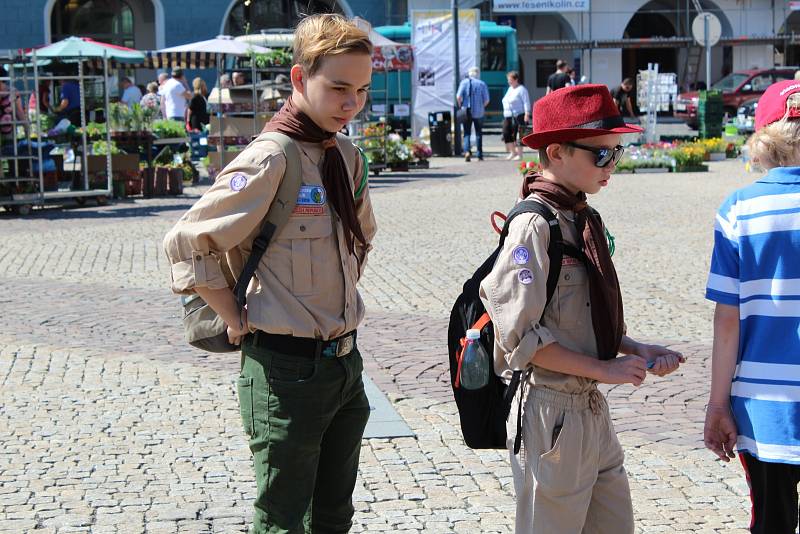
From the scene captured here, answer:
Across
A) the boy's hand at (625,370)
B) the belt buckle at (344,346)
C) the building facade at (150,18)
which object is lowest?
the boy's hand at (625,370)

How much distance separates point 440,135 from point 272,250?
2321 cm

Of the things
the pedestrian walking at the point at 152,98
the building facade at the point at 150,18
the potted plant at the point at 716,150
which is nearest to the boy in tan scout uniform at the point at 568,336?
the pedestrian walking at the point at 152,98

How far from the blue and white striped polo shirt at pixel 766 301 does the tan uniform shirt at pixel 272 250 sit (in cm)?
97

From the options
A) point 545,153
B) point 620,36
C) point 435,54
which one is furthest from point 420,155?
A: point 620,36

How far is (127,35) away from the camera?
136 ft

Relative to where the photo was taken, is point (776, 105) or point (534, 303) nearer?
point (534, 303)

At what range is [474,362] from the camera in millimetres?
3078

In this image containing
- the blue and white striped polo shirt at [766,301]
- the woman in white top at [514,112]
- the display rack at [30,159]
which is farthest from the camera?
the woman in white top at [514,112]

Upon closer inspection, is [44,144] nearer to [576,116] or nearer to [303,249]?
[303,249]

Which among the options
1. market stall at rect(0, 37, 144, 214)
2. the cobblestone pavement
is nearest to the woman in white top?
market stall at rect(0, 37, 144, 214)

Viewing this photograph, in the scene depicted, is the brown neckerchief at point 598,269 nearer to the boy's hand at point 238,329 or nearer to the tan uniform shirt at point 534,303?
the tan uniform shirt at point 534,303

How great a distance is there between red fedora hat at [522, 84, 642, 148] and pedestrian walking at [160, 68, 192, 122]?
23.1m

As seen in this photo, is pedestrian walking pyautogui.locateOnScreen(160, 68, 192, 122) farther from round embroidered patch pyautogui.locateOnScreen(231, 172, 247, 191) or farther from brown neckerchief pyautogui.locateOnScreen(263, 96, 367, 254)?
round embroidered patch pyautogui.locateOnScreen(231, 172, 247, 191)

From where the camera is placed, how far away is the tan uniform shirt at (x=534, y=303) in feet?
9.82
